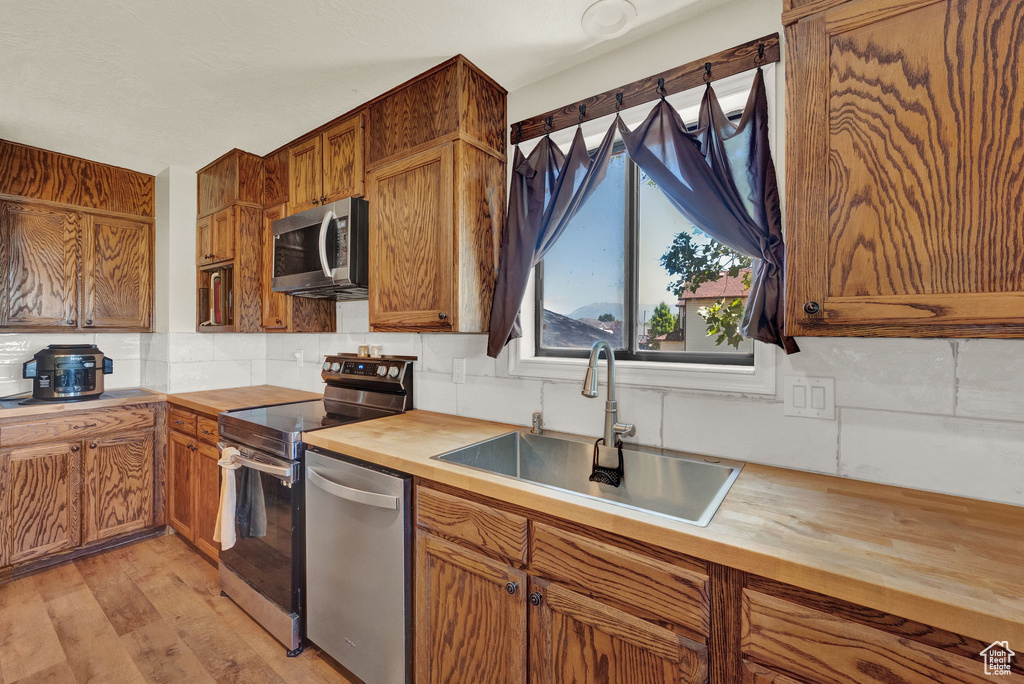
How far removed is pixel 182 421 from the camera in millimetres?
2711

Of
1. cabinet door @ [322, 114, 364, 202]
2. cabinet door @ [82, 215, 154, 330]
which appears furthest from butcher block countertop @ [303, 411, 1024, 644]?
cabinet door @ [82, 215, 154, 330]

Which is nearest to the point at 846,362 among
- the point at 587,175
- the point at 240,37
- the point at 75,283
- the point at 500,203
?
the point at 587,175

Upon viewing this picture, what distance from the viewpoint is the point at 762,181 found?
1385 mm

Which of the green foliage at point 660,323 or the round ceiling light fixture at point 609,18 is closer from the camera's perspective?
the round ceiling light fixture at point 609,18

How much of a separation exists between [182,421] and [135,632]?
115 cm

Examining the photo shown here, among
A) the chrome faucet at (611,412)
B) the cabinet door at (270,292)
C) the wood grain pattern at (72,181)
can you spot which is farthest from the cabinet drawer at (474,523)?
the wood grain pattern at (72,181)

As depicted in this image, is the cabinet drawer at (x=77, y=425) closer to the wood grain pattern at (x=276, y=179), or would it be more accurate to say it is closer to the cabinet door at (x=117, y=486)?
the cabinet door at (x=117, y=486)

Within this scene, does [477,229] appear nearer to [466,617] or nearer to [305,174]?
[305,174]

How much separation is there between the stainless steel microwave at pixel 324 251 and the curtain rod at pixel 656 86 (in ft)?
2.81

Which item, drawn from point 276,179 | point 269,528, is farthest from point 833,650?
point 276,179

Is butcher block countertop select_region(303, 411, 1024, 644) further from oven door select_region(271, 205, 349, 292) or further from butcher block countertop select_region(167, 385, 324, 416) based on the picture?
butcher block countertop select_region(167, 385, 324, 416)

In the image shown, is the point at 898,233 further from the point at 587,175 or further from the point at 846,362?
the point at 587,175

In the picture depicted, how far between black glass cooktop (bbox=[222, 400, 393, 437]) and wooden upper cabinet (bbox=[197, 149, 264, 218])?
1.34 metres

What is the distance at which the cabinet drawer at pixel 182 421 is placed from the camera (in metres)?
2.61
